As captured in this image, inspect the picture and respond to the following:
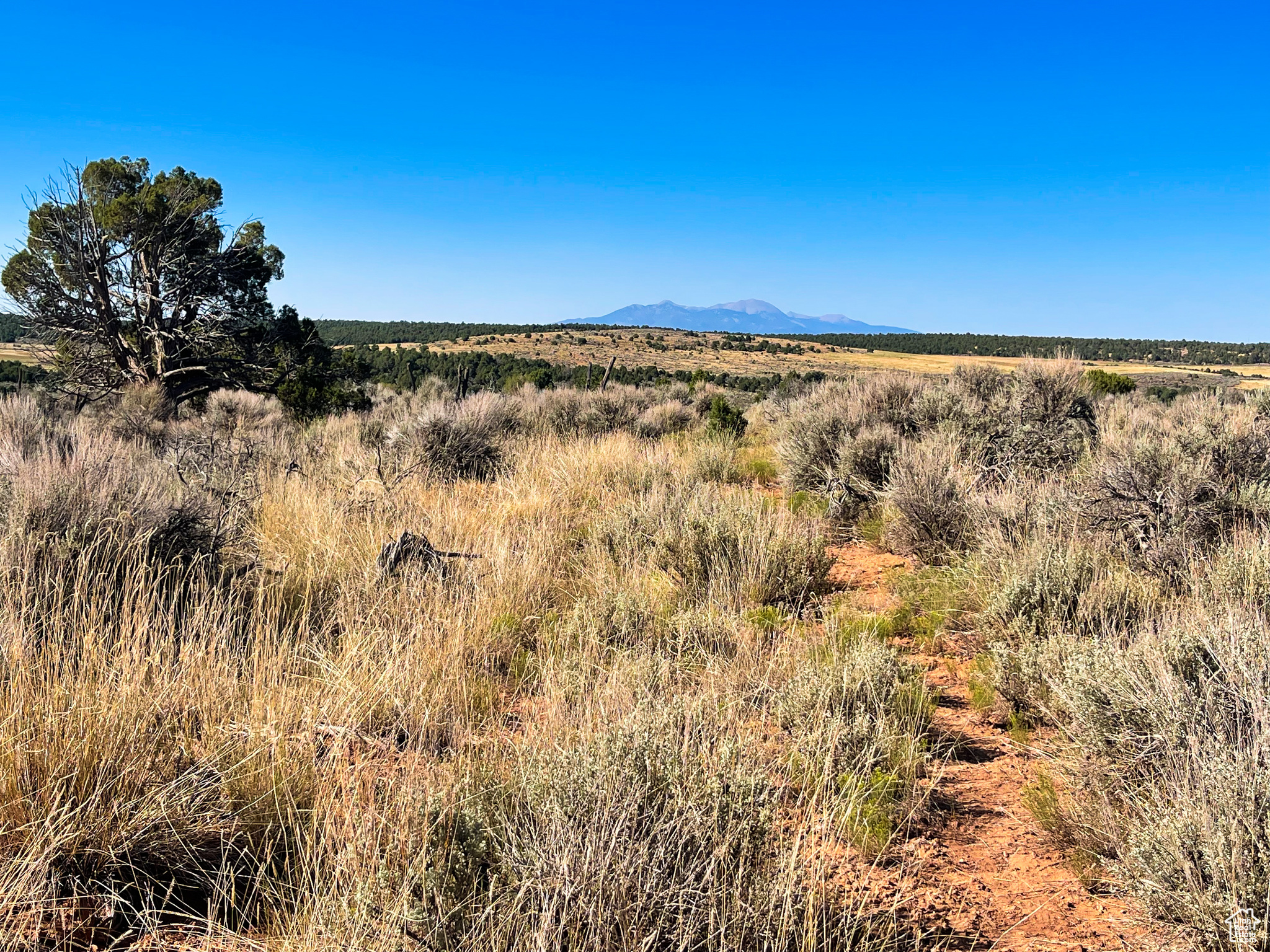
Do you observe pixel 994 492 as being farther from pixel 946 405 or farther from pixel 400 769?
pixel 400 769

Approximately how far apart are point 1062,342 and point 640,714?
1789 inches

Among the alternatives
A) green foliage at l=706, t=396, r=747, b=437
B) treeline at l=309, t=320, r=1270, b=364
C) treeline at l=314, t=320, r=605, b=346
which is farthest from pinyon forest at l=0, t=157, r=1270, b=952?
treeline at l=314, t=320, r=605, b=346

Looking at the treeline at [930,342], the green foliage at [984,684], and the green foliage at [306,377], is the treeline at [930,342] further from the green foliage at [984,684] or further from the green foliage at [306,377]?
the green foliage at [984,684]

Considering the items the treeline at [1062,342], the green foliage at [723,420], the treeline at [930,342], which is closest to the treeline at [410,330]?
the treeline at [930,342]

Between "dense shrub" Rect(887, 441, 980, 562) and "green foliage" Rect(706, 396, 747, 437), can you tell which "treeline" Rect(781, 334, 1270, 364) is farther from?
"dense shrub" Rect(887, 441, 980, 562)

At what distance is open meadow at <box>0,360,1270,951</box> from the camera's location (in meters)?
1.80

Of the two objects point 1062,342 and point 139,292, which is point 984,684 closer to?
point 139,292

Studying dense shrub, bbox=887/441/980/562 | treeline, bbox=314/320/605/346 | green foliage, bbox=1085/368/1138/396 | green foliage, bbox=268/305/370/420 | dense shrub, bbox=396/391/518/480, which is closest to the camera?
dense shrub, bbox=887/441/980/562

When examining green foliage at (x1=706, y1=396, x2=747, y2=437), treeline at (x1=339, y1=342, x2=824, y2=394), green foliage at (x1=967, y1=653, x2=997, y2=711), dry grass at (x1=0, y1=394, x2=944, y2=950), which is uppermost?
treeline at (x1=339, y1=342, x2=824, y2=394)

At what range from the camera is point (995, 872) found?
2279mm

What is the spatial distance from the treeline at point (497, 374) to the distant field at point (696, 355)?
5773mm

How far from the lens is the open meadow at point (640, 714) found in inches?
70.8

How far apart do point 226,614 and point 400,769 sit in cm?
157

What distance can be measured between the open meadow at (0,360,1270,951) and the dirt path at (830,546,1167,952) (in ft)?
0.04
